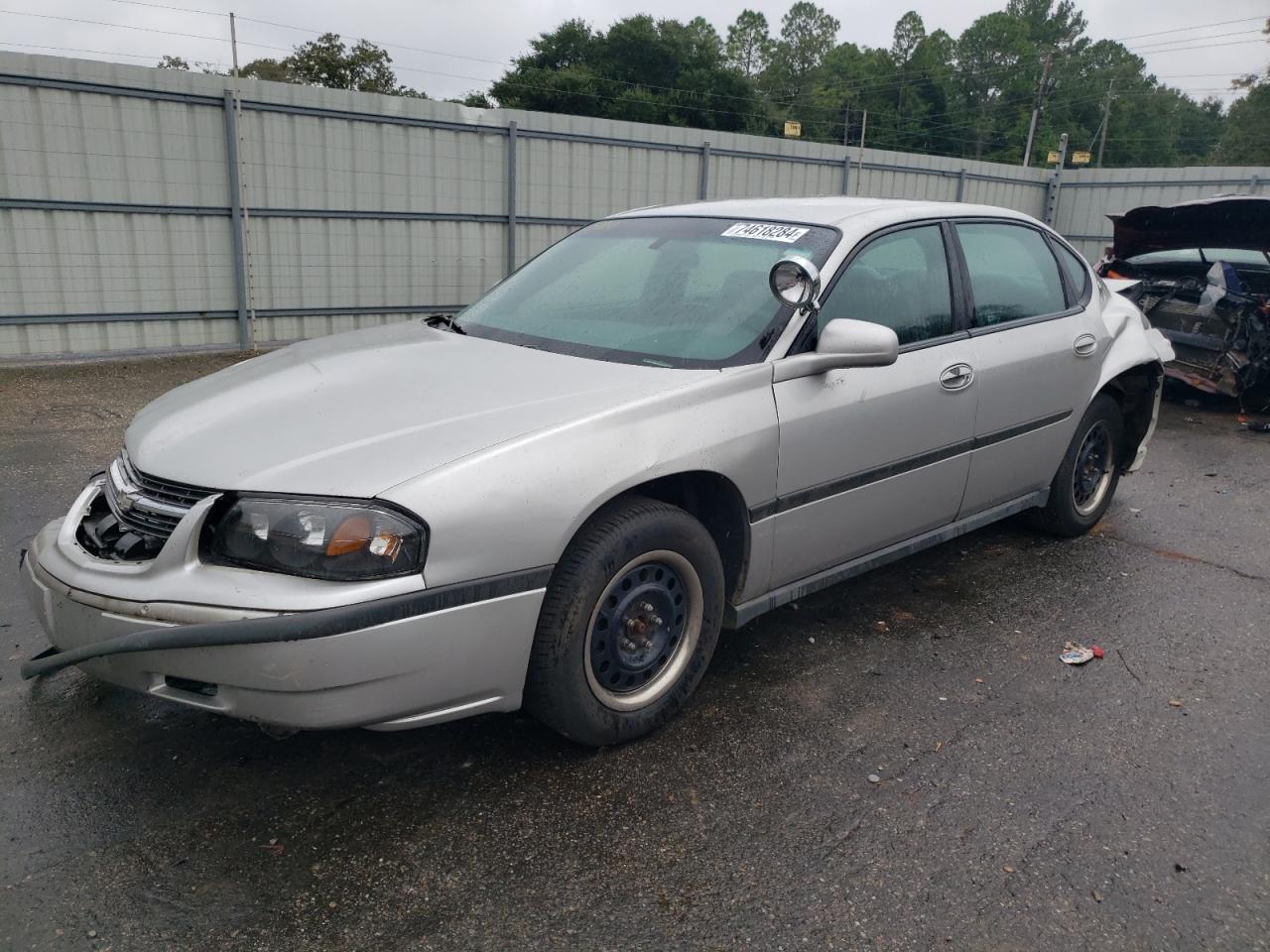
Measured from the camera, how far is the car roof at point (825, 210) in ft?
12.3

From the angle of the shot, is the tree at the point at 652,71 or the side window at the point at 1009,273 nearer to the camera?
the side window at the point at 1009,273

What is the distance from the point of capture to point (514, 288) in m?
4.03

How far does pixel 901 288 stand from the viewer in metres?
3.79

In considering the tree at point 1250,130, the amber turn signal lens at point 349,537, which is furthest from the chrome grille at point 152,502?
the tree at point 1250,130

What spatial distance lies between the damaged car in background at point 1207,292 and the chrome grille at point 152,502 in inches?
300

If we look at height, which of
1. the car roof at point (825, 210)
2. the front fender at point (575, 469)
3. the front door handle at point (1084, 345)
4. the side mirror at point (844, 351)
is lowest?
the front fender at point (575, 469)

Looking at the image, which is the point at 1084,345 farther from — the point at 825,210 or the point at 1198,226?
the point at 1198,226

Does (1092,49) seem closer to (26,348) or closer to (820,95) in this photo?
(820,95)

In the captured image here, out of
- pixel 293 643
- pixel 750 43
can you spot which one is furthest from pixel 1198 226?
pixel 750 43

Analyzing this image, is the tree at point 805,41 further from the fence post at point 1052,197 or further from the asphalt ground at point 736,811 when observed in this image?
the asphalt ground at point 736,811

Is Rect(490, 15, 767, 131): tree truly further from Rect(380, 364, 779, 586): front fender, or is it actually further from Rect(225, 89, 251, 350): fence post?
Rect(380, 364, 779, 586): front fender

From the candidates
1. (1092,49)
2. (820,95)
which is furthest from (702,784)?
(1092,49)

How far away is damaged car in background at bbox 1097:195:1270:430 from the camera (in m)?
7.91

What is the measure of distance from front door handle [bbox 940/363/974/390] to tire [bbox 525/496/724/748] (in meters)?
1.29
